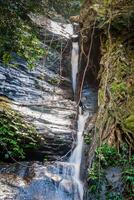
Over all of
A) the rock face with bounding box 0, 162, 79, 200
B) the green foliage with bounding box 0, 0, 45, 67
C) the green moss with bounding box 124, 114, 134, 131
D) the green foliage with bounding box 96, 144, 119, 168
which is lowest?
the rock face with bounding box 0, 162, 79, 200

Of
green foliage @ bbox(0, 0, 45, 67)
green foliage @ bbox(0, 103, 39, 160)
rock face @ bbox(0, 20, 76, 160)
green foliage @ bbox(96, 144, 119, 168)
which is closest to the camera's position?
green foliage @ bbox(0, 0, 45, 67)

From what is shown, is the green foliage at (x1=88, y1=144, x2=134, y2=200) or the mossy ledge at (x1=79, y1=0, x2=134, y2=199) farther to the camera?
the mossy ledge at (x1=79, y1=0, x2=134, y2=199)

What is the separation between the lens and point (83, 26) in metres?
8.48

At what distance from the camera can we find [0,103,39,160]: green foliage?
7.02 m

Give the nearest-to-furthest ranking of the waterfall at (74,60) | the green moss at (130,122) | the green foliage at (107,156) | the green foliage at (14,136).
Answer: the green foliage at (107,156) < the green moss at (130,122) < the green foliage at (14,136) < the waterfall at (74,60)

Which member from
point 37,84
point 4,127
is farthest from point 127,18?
point 4,127

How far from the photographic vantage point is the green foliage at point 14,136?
7.02m

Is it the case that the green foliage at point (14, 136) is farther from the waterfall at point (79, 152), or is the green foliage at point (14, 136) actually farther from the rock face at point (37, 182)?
the waterfall at point (79, 152)

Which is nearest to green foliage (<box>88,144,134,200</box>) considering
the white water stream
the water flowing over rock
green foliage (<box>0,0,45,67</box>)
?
the water flowing over rock

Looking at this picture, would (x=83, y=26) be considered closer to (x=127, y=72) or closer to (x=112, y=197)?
(x=127, y=72)

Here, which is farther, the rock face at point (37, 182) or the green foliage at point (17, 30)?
the rock face at point (37, 182)

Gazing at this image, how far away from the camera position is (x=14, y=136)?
282 inches

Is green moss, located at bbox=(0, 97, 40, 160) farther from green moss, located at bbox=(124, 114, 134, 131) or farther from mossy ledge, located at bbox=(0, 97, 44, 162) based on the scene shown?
green moss, located at bbox=(124, 114, 134, 131)

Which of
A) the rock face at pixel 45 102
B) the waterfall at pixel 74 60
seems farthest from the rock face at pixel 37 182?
A: the waterfall at pixel 74 60
